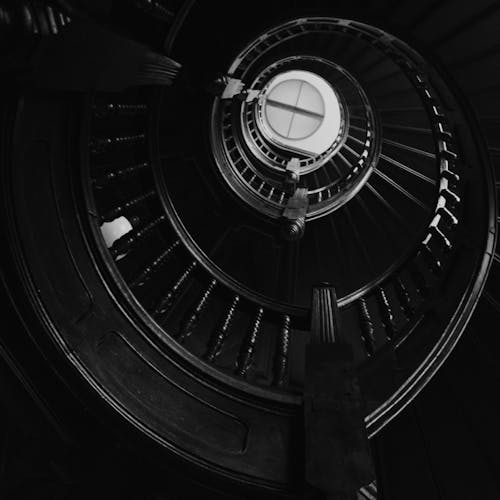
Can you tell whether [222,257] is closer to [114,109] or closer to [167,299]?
[167,299]

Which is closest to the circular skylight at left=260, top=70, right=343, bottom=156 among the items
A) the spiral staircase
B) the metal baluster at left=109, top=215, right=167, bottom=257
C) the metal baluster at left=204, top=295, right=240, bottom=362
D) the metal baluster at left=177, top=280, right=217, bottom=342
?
the spiral staircase

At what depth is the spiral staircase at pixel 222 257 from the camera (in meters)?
1.89

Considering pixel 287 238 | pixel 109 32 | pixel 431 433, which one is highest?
pixel 109 32

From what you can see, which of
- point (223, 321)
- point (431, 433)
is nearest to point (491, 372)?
point (431, 433)

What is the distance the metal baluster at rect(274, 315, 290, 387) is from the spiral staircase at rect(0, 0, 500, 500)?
0.05 feet

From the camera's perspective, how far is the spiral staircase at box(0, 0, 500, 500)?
1.89 meters

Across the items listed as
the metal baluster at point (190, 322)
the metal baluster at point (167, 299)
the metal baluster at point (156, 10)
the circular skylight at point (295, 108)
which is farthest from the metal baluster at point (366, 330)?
the circular skylight at point (295, 108)

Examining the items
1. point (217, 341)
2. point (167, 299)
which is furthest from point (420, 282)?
point (167, 299)

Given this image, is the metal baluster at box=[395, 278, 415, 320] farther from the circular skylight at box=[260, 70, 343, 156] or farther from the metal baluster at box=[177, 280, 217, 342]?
the circular skylight at box=[260, 70, 343, 156]

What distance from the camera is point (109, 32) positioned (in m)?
1.96

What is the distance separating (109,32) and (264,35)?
3.24 metres

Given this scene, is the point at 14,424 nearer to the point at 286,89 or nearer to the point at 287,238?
the point at 287,238

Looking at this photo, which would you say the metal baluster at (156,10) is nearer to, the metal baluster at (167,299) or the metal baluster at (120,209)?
the metal baluster at (120,209)

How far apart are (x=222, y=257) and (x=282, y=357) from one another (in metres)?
3.61
